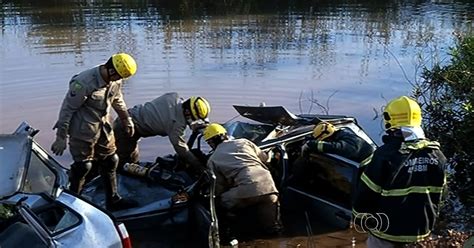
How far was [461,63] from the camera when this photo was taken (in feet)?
32.7

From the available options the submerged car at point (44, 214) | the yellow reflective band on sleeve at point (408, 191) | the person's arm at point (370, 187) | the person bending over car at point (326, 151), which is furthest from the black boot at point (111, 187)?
the yellow reflective band on sleeve at point (408, 191)

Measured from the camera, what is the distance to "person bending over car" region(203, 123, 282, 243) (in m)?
7.55

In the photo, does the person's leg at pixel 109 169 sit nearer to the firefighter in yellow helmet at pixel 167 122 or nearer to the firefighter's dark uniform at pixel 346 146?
the firefighter in yellow helmet at pixel 167 122

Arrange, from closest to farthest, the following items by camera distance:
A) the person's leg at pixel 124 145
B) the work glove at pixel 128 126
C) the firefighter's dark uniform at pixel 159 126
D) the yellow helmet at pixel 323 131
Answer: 1. the yellow helmet at pixel 323 131
2. the firefighter's dark uniform at pixel 159 126
3. the work glove at pixel 128 126
4. the person's leg at pixel 124 145

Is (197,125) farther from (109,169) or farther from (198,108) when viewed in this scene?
(109,169)

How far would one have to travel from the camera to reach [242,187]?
297 inches

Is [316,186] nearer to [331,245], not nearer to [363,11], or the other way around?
[331,245]

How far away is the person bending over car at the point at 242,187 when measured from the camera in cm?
755

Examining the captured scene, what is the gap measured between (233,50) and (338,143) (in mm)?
10556

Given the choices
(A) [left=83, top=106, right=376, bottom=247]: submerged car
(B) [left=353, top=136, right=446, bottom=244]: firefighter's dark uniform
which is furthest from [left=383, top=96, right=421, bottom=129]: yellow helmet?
(A) [left=83, top=106, right=376, bottom=247]: submerged car

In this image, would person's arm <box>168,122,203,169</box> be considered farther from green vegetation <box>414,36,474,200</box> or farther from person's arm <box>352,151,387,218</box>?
green vegetation <box>414,36,474,200</box>

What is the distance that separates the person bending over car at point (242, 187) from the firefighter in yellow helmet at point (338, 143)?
0.65m

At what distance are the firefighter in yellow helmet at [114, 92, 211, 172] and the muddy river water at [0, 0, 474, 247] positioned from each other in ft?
5.65

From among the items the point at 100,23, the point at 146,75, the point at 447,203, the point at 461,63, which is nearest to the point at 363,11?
the point at 100,23
